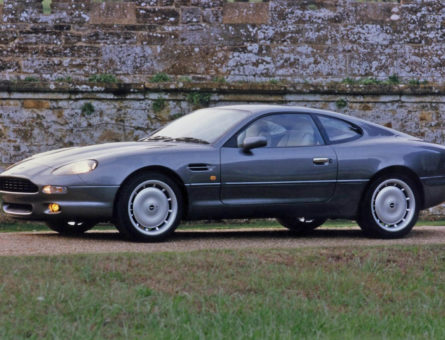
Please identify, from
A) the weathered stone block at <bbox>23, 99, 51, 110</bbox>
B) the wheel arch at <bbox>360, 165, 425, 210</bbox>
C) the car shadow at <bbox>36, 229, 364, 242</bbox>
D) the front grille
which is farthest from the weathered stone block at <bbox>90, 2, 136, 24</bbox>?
the wheel arch at <bbox>360, 165, 425, 210</bbox>

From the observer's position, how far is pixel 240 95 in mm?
17000

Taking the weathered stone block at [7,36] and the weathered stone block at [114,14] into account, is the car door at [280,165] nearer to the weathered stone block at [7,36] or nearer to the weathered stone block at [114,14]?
the weathered stone block at [114,14]

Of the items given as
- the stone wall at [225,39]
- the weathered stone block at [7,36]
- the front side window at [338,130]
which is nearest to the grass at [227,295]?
the front side window at [338,130]

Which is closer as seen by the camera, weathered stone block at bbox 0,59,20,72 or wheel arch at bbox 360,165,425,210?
wheel arch at bbox 360,165,425,210

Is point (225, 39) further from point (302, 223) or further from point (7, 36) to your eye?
point (302, 223)

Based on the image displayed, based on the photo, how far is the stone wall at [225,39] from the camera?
17422mm

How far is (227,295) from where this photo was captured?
7.86 metres

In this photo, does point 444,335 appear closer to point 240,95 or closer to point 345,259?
point 345,259

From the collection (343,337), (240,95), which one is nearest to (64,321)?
(343,337)

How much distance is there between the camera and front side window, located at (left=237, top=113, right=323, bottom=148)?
35.9ft

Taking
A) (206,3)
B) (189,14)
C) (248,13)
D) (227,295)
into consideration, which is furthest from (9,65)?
(227,295)

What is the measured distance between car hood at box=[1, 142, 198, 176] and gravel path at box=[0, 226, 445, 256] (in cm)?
73

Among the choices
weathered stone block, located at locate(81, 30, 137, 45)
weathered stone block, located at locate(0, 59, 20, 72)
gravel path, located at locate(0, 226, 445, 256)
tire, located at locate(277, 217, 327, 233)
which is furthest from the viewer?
weathered stone block, located at locate(81, 30, 137, 45)

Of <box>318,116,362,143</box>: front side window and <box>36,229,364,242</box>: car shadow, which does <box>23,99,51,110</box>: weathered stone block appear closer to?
<box>36,229,364,242</box>: car shadow
